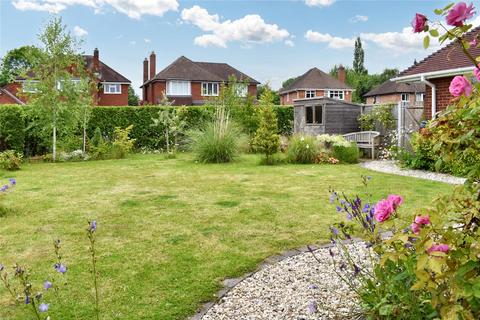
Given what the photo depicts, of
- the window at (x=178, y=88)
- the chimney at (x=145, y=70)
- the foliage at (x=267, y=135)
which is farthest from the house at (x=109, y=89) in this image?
the foliage at (x=267, y=135)

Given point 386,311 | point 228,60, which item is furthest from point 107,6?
point 228,60

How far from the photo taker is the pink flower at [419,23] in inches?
66.3

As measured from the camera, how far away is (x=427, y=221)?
170cm

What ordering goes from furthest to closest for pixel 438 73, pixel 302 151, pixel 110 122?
→ 1. pixel 110 122
2. pixel 302 151
3. pixel 438 73

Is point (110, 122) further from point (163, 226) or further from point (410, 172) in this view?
point (163, 226)

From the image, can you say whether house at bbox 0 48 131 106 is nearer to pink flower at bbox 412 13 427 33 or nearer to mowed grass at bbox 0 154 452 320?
mowed grass at bbox 0 154 452 320

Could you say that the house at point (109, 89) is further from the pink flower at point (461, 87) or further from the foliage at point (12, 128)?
the pink flower at point (461, 87)

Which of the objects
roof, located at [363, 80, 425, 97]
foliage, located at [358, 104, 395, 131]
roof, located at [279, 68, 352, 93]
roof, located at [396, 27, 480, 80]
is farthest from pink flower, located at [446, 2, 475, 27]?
roof, located at [363, 80, 425, 97]

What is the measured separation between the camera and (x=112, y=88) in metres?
38.0

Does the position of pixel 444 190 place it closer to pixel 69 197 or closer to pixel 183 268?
pixel 183 268

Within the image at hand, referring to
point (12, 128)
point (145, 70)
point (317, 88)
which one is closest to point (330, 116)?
point (12, 128)

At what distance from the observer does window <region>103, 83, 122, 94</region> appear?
124 ft

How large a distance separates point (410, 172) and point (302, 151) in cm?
342

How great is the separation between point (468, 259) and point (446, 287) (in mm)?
215
